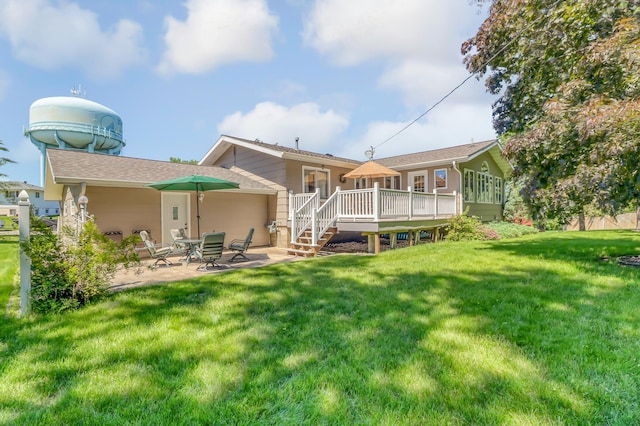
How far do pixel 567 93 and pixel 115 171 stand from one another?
39.6 feet

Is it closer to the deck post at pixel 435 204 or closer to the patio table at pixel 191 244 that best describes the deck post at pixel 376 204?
the deck post at pixel 435 204

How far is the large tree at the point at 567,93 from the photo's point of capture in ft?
18.1

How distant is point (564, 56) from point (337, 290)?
25.8ft

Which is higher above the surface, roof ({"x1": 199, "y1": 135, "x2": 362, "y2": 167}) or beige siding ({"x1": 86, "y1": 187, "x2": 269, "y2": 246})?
roof ({"x1": 199, "y1": 135, "x2": 362, "y2": 167})

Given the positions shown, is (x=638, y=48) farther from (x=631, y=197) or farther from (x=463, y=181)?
(x=463, y=181)

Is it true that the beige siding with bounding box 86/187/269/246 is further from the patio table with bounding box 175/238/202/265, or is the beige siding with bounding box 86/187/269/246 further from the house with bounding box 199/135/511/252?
the patio table with bounding box 175/238/202/265

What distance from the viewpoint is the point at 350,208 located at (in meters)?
10.5

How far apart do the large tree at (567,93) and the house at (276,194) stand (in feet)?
12.9

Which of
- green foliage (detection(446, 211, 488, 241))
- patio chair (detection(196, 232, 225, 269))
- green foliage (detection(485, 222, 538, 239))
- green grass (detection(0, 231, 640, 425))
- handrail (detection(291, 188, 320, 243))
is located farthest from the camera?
green foliage (detection(485, 222, 538, 239))

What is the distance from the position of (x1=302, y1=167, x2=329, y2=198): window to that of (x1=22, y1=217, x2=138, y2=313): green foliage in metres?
8.80

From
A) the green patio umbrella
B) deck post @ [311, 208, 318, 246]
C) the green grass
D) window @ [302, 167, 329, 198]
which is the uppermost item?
window @ [302, 167, 329, 198]

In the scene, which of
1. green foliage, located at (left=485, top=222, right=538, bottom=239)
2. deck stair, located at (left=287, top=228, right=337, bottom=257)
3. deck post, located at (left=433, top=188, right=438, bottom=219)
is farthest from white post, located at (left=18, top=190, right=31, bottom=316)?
green foliage, located at (left=485, top=222, right=538, bottom=239)

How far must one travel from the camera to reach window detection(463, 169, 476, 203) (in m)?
15.1

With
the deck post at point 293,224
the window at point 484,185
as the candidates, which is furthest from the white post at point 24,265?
the window at point 484,185
